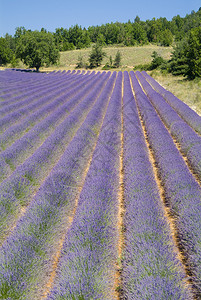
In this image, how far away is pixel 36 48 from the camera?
31.4m

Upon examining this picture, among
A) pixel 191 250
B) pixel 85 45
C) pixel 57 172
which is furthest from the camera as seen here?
pixel 85 45

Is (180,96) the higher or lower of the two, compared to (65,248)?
higher

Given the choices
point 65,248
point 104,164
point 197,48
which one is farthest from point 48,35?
point 65,248

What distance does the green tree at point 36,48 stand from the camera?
31.4 meters

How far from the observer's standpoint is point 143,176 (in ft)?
14.0

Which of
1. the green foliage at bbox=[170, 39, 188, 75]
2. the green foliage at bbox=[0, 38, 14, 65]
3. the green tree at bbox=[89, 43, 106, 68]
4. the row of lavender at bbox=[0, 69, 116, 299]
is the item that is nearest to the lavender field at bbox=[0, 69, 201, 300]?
the row of lavender at bbox=[0, 69, 116, 299]

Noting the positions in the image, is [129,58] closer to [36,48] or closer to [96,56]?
[96,56]

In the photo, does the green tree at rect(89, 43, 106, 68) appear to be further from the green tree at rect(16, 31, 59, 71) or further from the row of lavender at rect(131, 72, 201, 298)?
the row of lavender at rect(131, 72, 201, 298)

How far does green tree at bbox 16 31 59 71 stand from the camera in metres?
31.4

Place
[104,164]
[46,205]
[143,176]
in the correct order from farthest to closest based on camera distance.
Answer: [104,164]
[143,176]
[46,205]

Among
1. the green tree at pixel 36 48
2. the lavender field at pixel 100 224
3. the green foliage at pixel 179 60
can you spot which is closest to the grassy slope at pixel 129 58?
the green tree at pixel 36 48

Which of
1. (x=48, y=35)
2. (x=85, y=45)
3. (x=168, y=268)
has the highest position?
(x=85, y=45)

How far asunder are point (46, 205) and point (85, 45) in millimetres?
82485

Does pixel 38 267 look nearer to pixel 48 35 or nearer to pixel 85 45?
pixel 48 35
